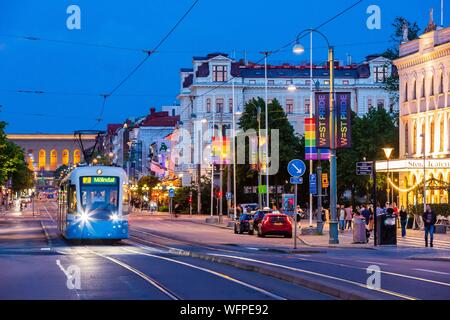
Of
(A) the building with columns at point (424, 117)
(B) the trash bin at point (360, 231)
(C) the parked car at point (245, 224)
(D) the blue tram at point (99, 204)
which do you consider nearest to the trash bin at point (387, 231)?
(B) the trash bin at point (360, 231)

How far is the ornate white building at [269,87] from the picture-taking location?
413 feet

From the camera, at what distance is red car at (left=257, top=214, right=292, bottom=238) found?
5684 cm

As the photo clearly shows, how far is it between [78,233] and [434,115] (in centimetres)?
3762

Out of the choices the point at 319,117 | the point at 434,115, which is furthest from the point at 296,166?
the point at 434,115

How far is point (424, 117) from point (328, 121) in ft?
101

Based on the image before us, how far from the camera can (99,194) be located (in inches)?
1665

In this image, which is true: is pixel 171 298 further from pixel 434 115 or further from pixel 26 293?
pixel 434 115

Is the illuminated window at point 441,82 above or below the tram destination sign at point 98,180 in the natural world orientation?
above

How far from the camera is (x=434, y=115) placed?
72.9m

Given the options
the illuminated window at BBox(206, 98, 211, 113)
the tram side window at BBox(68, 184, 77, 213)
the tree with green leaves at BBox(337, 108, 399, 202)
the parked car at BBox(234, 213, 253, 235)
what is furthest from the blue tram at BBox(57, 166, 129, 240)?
the illuminated window at BBox(206, 98, 211, 113)

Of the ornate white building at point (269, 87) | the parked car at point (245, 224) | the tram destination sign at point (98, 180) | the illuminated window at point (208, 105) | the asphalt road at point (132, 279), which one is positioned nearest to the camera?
the asphalt road at point (132, 279)

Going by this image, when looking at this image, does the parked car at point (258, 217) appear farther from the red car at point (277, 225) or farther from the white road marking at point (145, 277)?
the white road marking at point (145, 277)

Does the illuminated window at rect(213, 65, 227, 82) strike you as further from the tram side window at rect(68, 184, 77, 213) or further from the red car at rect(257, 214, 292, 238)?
the tram side window at rect(68, 184, 77, 213)
